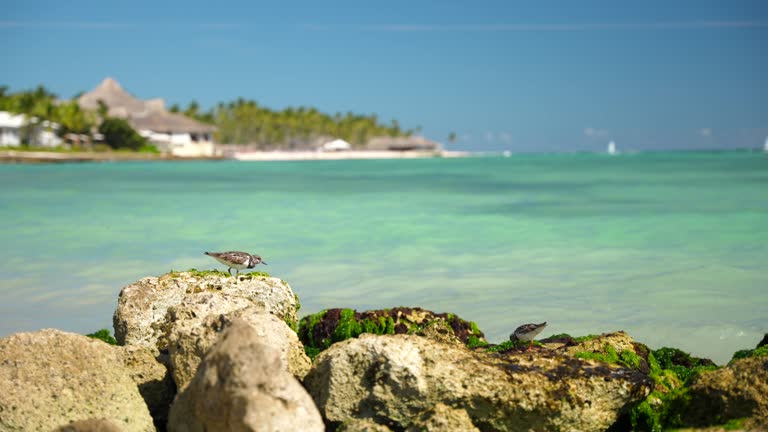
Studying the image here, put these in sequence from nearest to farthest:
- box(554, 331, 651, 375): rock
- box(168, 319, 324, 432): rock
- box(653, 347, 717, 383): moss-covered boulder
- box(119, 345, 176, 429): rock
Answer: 1. box(168, 319, 324, 432): rock
2. box(119, 345, 176, 429): rock
3. box(554, 331, 651, 375): rock
4. box(653, 347, 717, 383): moss-covered boulder

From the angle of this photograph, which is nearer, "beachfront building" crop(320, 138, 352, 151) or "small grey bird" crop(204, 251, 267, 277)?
"small grey bird" crop(204, 251, 267, 277)

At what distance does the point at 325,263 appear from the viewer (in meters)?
14.8

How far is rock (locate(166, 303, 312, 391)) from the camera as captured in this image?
16.0ft

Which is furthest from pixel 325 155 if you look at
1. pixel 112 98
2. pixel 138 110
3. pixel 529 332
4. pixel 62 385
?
pixel 62 385

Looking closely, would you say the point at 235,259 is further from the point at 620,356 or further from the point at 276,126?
the point at 276,126

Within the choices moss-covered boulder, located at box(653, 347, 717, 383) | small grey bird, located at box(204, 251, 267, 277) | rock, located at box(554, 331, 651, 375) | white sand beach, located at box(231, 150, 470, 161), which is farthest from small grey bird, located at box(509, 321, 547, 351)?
white sand beach, located at box(231, 150, 470, 161)

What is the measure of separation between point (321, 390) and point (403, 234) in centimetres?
1495

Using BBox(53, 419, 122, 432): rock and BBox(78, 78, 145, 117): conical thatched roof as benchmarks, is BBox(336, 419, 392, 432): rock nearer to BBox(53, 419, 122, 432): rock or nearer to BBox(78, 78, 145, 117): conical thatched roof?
BBox(53, 419, 122, 432): rock

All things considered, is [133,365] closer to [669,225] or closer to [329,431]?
[329,431]

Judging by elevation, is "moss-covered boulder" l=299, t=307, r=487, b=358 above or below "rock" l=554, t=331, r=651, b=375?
below

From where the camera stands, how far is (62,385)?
4.68 meters

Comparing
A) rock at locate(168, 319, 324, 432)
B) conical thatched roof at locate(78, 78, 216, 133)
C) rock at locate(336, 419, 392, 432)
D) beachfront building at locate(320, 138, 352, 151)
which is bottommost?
rock at locate(336, 419, 392, 432)

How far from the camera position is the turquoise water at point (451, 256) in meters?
10.3

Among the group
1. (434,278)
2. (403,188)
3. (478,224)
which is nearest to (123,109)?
(403,188)
